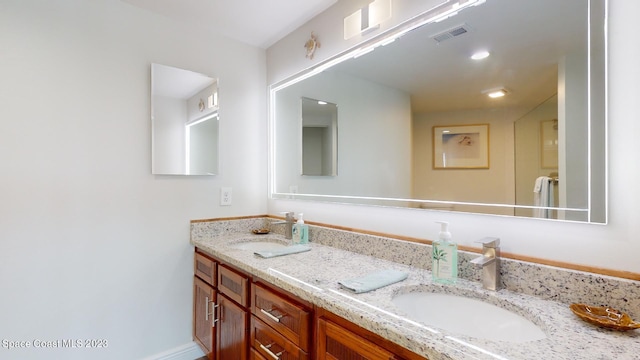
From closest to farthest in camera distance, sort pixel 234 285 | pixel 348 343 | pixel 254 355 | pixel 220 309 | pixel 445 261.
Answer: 1. pixel 348 343
2. pixel 445 261
3. pixel 254 355
4. pixel 234 285
5. pixel 220 309

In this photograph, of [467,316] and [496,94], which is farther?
[496,94]

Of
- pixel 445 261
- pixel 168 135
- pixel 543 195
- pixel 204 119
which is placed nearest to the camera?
pixel 543 195

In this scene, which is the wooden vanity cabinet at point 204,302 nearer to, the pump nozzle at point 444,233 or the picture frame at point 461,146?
the pump nozzle at point 444,233

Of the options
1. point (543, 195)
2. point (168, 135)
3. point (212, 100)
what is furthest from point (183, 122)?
point (543, 195)

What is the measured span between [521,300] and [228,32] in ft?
7.05

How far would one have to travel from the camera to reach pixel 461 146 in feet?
3.99

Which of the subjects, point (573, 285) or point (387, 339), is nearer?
point (387, 339)

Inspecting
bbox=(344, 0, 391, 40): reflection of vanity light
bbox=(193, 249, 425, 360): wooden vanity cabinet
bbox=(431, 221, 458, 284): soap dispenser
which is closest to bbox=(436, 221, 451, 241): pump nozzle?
bbox=(431, 221, 458, 284): soap dispenser

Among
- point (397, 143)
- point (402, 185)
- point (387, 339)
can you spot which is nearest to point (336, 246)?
point (402, 185)

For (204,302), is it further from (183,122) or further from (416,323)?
(416,323)

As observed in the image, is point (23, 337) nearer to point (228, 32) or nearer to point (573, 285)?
point (228, 32)

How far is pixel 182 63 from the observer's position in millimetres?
1920

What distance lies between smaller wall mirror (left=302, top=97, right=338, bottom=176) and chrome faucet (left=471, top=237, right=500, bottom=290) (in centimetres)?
97

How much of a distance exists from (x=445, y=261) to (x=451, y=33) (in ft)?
2.93
